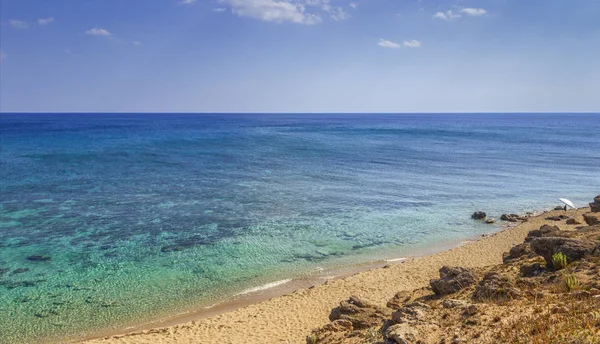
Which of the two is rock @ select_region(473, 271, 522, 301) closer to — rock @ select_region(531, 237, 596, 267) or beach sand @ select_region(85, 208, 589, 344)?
rock @ select_region(531, 237, 596, 267)

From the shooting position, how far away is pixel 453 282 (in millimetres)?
13938

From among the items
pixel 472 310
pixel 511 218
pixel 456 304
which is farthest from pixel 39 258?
pixel 511 218

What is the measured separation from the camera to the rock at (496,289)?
36.5 feet

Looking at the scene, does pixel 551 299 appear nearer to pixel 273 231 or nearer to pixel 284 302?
pixel 284 302

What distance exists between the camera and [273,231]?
28281mm

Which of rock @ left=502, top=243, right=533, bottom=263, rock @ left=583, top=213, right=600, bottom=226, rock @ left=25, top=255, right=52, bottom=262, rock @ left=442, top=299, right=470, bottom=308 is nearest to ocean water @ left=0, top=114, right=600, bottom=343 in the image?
rock @ left=25, top=255, right=52, bottom=262

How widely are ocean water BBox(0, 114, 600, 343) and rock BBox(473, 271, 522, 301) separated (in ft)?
36.9

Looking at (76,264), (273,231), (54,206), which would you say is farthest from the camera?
(54,206)

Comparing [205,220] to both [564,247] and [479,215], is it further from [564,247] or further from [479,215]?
[564,247]

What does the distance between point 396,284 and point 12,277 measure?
763 inches

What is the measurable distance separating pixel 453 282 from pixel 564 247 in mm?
3917

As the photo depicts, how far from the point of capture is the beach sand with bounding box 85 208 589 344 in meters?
14.6

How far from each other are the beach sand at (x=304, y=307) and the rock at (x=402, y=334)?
535 cm

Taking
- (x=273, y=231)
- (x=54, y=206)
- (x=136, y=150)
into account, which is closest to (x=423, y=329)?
(x=273, y=231)
